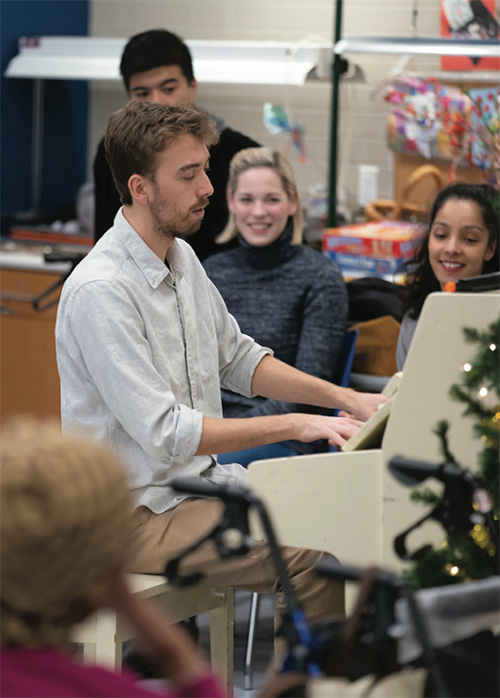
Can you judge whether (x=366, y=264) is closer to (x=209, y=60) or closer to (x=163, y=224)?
(x=209, y=60)

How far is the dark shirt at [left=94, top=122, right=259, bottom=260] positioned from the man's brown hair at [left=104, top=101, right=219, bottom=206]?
2.89 feet

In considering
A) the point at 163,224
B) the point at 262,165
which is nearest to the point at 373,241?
the point at 262,165

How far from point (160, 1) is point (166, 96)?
7.15 ft

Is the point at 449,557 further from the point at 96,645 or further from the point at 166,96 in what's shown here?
the point at 166,96

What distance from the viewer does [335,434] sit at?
1881 mm

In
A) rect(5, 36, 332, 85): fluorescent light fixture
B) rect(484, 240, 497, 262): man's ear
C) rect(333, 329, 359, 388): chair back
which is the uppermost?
rect(5, 36, 332, 85): fluorescent light fixture

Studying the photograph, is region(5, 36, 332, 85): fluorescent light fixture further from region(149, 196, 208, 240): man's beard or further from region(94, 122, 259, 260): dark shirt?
region(149, 196, 208, 240): man's beard

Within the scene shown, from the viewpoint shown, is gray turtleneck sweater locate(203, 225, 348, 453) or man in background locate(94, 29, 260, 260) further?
man in background locate(94, 29, 260, 260)

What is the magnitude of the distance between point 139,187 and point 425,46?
1.60 metres

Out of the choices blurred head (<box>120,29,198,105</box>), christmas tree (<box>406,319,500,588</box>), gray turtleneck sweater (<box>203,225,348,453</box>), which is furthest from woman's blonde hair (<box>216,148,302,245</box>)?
christmas tree (<box>406,319,500,588</box>)

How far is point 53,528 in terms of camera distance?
2.99ft

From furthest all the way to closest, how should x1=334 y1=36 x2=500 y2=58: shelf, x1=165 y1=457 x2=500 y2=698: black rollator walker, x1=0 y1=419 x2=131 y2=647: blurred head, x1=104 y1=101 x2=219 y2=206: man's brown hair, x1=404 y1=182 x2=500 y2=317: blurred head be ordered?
x1=334 y1=36 x2=500 y2=58: shelf, x1=404 y1=182 x2=500 y2=317: blurred head, x1=104 y1=101 x2=219 y2=206: man's brown hair, x1=165 y1=457 x2=500 y2=698: black rollator walker, x1=0 y1=419 x2=131 y2=647: blurred head

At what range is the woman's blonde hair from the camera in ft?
9.57

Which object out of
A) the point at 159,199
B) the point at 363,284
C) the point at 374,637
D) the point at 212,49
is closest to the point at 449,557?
the point at 374,637
